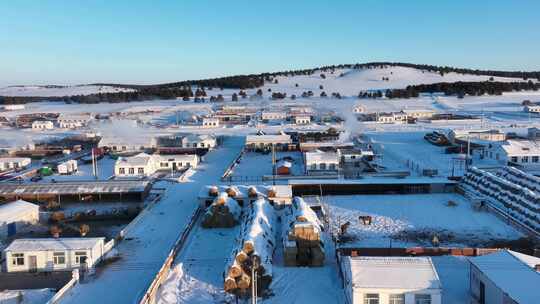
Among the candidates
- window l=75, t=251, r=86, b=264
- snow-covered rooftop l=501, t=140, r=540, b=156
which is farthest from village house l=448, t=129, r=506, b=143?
window l=75, t=251, r=86, b=264

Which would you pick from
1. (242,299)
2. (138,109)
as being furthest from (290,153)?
(138,109)

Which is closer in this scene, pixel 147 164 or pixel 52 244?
pixel 52 244

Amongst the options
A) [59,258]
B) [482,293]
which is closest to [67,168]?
[59,258]

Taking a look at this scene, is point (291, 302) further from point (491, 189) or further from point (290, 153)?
point (290, 153)

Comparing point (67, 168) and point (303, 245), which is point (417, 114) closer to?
point (67, 168)

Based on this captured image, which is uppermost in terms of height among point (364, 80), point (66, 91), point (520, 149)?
point (364, 80)

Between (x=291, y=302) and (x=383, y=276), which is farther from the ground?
→ (x=383, y=276)

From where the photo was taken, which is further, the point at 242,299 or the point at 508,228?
the point at 508,228
